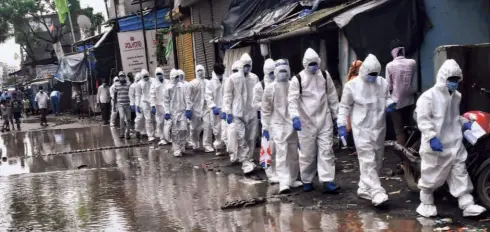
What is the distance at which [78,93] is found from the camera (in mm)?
31219

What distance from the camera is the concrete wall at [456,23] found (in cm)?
809

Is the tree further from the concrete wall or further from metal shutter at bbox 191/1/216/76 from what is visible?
the concrete wall

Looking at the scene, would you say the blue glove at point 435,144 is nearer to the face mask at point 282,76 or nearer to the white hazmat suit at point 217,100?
the face mask at point 282,76

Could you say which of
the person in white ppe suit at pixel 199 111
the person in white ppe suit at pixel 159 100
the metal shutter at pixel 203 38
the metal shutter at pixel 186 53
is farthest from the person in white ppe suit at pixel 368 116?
the metal shutter at pixel 186 53

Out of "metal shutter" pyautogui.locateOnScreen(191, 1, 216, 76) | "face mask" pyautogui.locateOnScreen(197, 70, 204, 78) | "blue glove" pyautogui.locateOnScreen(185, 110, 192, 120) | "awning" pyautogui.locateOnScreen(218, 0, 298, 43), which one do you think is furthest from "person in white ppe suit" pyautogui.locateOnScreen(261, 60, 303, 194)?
"metal shutter" pyautogui.locateOnScreen(191, 1, 216, 76)

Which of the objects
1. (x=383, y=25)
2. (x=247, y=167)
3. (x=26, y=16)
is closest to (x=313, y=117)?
(x=247, y=167)

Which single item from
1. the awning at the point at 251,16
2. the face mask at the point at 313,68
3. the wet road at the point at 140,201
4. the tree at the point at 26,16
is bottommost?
the wet road at the point at 140,201

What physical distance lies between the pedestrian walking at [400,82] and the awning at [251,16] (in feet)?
16.5

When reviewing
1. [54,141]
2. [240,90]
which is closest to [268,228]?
[240,90]

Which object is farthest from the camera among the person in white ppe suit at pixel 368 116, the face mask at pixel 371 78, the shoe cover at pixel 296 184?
the shoe cover at pixel 296 184

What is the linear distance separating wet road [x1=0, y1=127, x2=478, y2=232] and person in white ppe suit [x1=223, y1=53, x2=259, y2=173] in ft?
2.01

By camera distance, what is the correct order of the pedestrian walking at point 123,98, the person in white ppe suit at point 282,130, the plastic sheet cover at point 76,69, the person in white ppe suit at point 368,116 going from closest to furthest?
1. the person in white ppe suit at point 368,116
2. the person in white ppe suit at point 282,130
3. the pedestrian walking at point 123,98
4. the plastic sheet cover at point 76,69

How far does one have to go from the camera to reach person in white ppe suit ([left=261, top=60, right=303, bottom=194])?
7379 millimetres

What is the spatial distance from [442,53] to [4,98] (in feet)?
63.9
